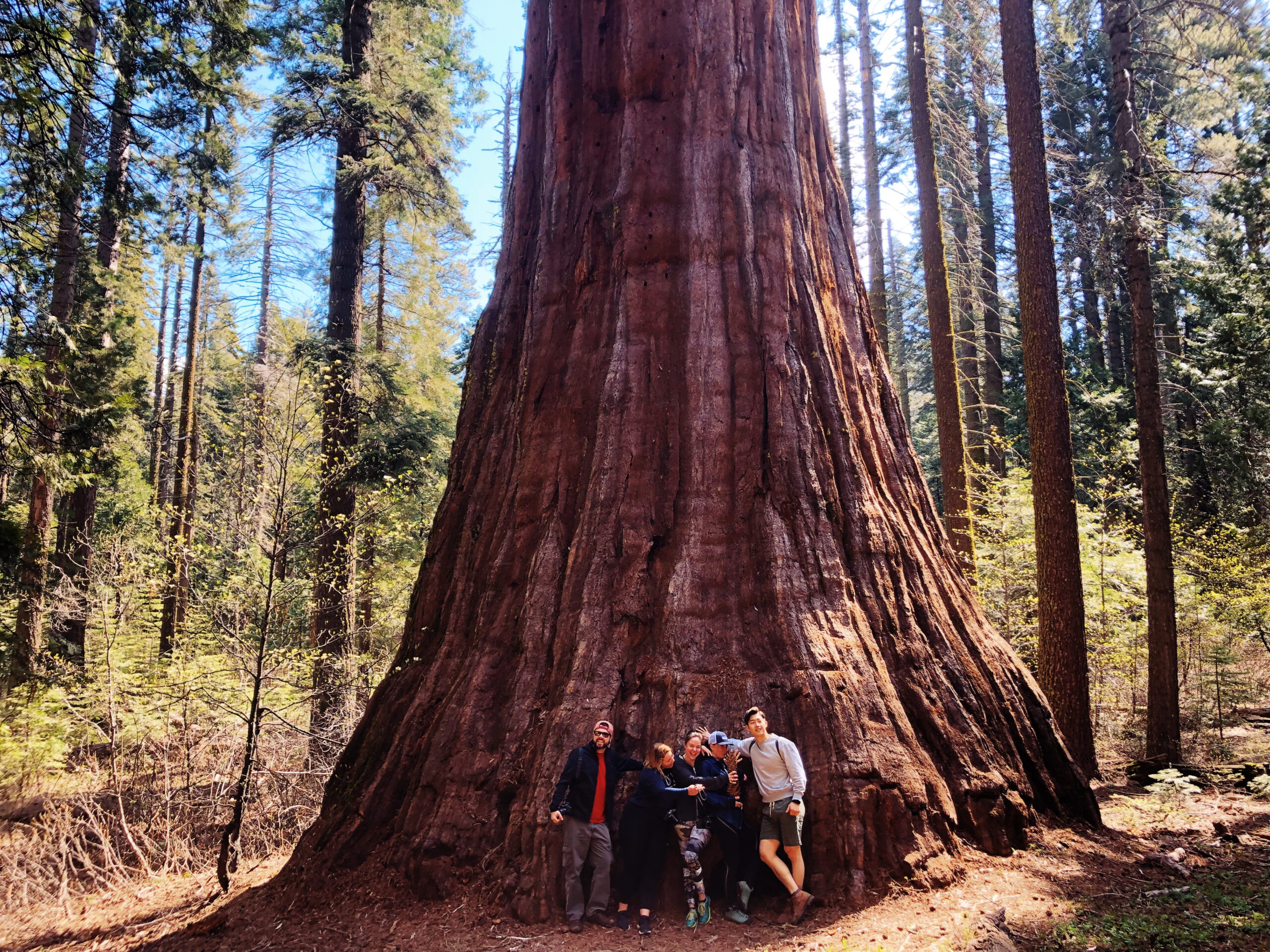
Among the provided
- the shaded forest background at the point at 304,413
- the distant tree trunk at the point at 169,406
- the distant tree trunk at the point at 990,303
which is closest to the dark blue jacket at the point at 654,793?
the shaded forest background at the point at 304,413

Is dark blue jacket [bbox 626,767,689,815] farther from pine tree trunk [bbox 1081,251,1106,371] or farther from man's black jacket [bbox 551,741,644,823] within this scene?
pine tree trunk [bbox 1081,251,1106,371]

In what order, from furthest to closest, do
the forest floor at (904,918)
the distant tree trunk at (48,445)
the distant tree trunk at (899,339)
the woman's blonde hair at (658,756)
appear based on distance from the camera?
the distant tree trunk at (899,339) → the distant tree trunk at (48,445) → the woman's blonde hair at (658,756) → the forest floor at (904,918)

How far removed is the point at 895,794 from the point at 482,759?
10.5ft

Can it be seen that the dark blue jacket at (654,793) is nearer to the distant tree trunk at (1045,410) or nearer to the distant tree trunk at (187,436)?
the distant tree trunk at (1045,410)

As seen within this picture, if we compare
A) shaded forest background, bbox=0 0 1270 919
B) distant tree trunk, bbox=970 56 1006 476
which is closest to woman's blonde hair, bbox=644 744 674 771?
shaded forest background, bbox=0 0 1270 919

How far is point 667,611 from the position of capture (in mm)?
6609

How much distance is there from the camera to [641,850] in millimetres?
5809

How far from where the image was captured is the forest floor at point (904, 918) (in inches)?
198

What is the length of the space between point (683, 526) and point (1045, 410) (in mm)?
5447

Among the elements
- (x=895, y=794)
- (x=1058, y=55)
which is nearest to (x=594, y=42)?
(x=895, y=794)

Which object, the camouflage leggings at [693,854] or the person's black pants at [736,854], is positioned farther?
the person's black pants at [736,854]

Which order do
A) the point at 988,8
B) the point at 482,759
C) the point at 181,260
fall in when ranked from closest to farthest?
the point at 482,759, the point at 988,8, the point at 181,260

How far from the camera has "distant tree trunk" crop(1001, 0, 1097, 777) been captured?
9.34 metres

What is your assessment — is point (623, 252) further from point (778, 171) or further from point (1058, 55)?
point (1058, 55)
